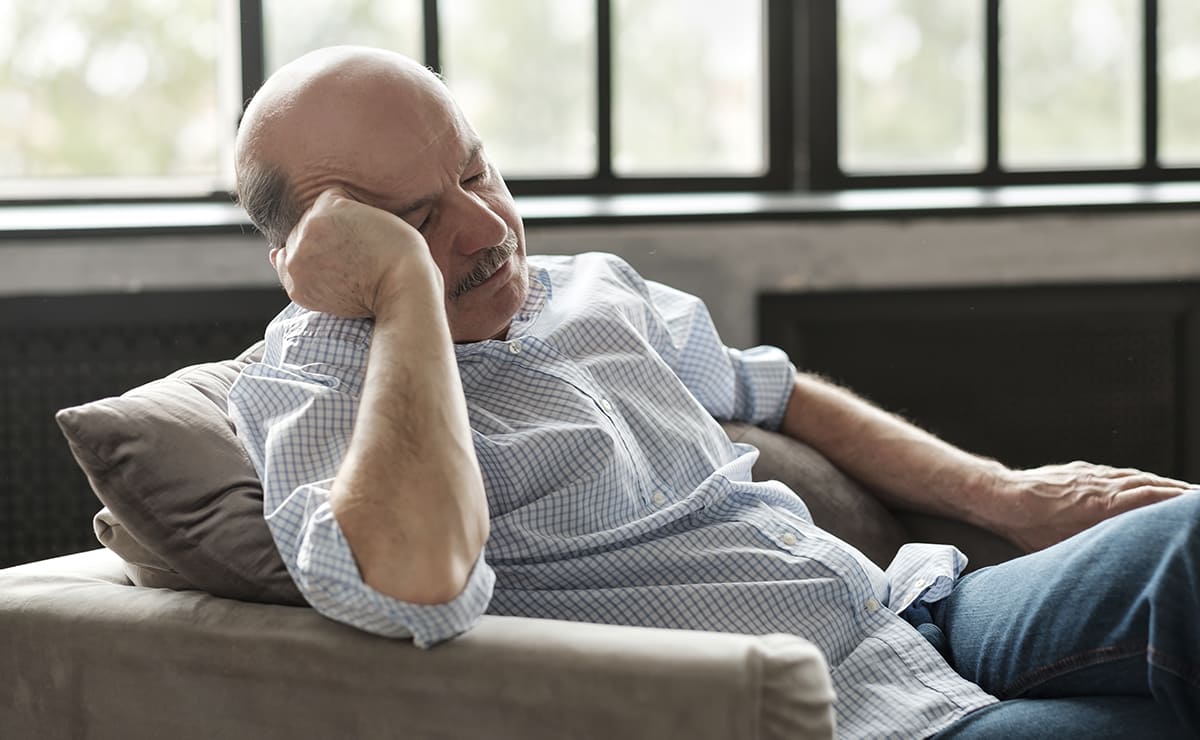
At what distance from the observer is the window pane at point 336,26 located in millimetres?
2691

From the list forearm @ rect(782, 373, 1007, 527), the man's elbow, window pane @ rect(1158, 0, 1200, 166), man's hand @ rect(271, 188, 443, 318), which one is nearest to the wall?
window pane @ rect(1158, 0, 1200, 166)

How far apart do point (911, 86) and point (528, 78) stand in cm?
89

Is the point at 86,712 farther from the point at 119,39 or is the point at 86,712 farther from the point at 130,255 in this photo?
the point at 119,39

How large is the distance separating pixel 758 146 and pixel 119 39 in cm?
146

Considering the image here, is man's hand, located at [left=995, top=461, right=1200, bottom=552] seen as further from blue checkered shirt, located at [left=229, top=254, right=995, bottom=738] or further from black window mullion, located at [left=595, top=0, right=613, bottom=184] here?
black window mullion, located at [left=595, top=0, right=613, bottom=184]

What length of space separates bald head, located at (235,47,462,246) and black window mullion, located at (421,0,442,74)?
1351 mm

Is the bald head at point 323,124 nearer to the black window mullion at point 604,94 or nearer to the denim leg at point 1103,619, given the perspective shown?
the denim leg at point 1103,619

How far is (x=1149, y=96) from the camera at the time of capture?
3.03 metres

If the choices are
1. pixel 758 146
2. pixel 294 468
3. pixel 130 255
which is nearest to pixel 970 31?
pixel 758 146

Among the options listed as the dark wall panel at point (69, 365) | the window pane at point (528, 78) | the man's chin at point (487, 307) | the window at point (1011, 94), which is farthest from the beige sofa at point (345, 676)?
the window at point (1011, 94)

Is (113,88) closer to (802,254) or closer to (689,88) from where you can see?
(689,88)

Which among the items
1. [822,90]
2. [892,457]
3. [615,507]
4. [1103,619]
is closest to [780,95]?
[822,90]

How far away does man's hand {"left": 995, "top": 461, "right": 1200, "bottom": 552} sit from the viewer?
4.98 ft

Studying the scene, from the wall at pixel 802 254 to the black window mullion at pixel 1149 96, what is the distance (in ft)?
1.57
